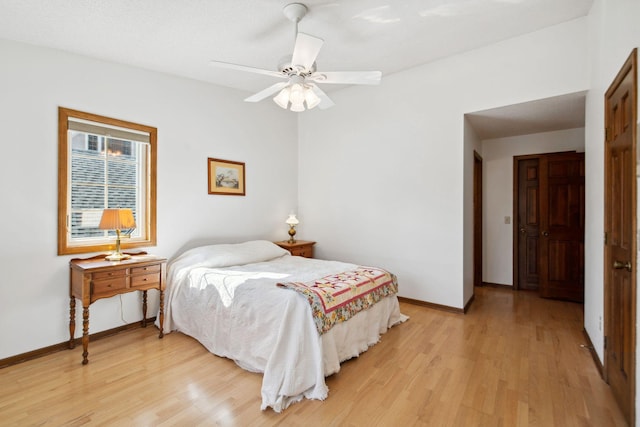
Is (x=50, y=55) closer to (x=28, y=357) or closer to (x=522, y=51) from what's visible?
(x=28, y=357)

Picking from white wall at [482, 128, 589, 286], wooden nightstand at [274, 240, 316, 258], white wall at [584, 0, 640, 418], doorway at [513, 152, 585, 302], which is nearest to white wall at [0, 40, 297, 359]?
wooden nightstand at [274, 240, 316, 258]

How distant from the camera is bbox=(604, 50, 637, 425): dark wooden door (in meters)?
1.67

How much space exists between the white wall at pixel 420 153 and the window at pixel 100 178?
2.37 metres

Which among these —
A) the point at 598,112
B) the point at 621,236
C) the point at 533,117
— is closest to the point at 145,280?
the point at 621,236

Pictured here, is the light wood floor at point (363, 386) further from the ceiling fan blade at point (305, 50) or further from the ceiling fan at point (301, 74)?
the ceiling fan blade at point (305, 50)

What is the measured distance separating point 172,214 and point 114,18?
1.91 m

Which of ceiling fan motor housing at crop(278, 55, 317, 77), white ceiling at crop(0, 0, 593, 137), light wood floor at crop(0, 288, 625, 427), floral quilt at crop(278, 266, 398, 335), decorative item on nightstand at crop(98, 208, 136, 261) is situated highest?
white ceiling at crop(0, 0, 593, 137)

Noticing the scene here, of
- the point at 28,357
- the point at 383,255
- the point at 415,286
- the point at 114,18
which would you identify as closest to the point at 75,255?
the point at 28,357

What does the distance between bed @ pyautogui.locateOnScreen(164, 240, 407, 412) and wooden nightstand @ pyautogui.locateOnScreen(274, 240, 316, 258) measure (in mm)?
725

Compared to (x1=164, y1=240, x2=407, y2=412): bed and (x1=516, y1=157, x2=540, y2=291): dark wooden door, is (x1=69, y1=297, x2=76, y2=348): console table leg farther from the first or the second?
(x1=516, y1=157, x2=540, y2=291): dark wooden door

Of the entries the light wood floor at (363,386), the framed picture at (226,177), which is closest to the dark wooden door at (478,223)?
the light wood floor at (363,386)

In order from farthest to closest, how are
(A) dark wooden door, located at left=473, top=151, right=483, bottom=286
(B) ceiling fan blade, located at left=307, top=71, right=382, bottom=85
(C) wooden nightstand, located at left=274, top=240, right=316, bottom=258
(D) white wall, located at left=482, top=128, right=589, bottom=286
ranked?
(A) dark wooden door, located at left=473, top=151, right=483, bottom=286, (D) white wall, located at left=482, top=128, right=589, bottom=286, (C) wooden nightstand, located at left=274, top=240, right=316, bottom=258, (B) ceiling fan blade, located at left=307, top=71, right=382, bottom=85

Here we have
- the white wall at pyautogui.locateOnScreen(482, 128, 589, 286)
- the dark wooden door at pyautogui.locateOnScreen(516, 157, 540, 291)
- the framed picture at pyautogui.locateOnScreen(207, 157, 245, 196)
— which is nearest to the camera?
the framed picture at pyautogui.locateOnScreen(207, 157, 245, 196)

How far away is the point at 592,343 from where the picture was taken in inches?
104
